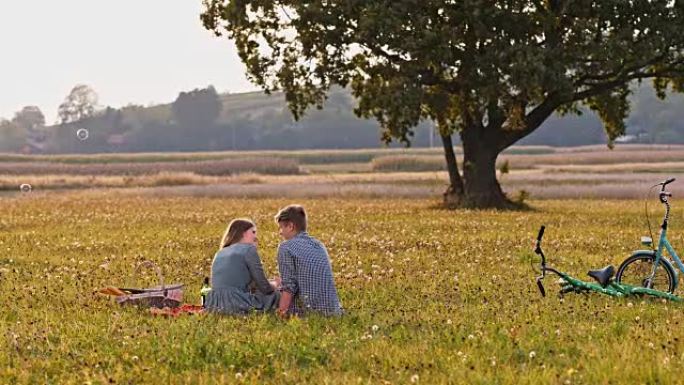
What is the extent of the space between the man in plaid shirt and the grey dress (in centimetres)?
36

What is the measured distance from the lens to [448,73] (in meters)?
42.1

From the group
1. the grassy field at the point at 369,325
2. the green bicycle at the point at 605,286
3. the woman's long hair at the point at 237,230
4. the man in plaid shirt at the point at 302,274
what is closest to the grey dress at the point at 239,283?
the woman's long hair at the point at 237,230

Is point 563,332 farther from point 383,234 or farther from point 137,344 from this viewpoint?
point 383,234

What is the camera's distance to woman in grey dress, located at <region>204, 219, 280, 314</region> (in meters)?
14.0

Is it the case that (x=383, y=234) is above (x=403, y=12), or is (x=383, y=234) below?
below

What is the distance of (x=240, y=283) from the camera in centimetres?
1412

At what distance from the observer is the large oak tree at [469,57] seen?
3706 cm

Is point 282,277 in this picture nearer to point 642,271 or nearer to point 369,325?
point 369,325

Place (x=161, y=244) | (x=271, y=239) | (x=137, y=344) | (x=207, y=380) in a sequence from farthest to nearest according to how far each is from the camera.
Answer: (x=271, y=239) → (x=161, y=244) → (x=137, y=344) → (x=207, y=380)

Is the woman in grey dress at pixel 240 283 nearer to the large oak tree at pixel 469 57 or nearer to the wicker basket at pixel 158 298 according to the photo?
the wicker basket at pixel 158 298

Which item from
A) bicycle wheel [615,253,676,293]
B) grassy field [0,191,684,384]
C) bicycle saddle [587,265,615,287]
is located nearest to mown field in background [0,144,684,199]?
grassy field [0,191,684,384]

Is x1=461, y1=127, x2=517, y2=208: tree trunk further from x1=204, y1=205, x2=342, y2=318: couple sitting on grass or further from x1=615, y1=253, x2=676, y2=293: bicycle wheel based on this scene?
x1=204, y1=205, x2=342, y2=318: couple sitting on grass

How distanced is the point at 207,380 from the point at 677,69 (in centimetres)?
3437

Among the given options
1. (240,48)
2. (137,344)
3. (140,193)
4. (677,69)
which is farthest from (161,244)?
(140,193)
